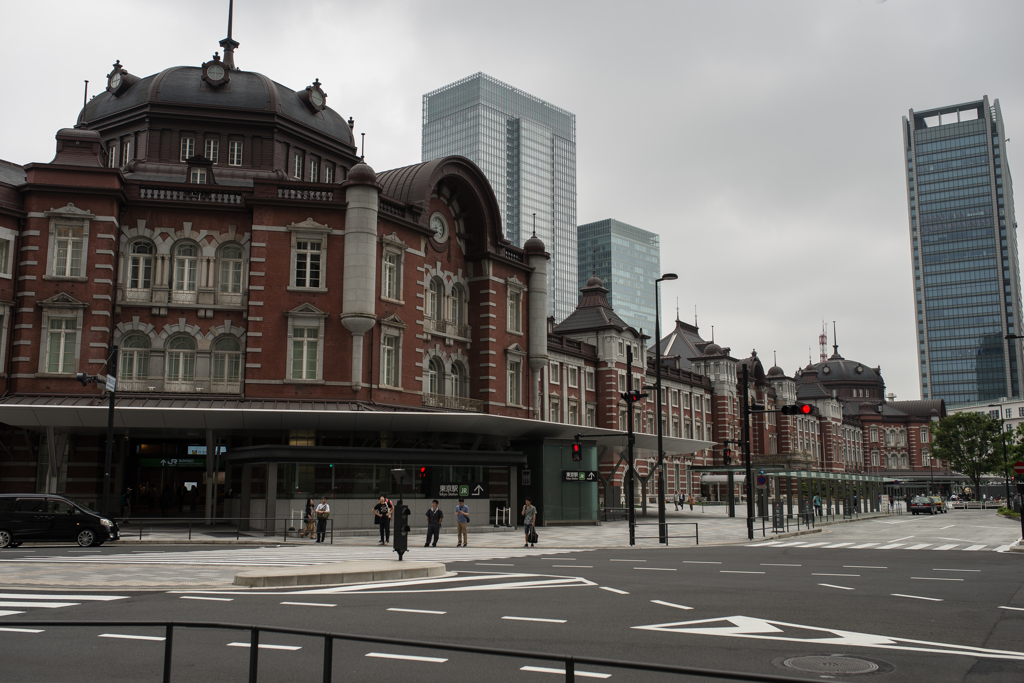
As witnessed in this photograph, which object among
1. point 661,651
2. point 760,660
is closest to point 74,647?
point 661,651

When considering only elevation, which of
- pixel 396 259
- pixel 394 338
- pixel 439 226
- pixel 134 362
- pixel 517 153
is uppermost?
pixel 517 153

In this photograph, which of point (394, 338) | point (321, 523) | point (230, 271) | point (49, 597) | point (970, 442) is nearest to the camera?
point (49, 597)

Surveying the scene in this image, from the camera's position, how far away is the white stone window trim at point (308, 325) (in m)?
36.6

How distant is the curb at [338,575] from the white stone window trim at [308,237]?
19966 mm

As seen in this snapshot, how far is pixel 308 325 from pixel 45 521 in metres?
13.9

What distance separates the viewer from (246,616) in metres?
12.2

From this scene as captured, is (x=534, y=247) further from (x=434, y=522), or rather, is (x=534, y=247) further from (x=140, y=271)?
(x=434, y=522)

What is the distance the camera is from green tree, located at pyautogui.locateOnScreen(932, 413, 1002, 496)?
93.4 m

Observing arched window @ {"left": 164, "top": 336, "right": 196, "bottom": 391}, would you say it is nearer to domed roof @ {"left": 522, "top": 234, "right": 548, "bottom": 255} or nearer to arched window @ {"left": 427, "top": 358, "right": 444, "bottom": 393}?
→ arched window @ {"left": 427, "top": 358, "right": 444, "bottom": 393}

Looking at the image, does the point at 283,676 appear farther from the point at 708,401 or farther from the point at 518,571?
the point at 708,401

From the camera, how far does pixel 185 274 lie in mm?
37438

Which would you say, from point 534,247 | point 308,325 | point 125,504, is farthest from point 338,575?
point 534,247

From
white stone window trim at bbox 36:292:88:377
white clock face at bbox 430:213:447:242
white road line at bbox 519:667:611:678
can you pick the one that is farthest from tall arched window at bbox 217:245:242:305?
white road line at bbox 519:667:611:678

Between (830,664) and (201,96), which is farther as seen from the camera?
(201,96)
